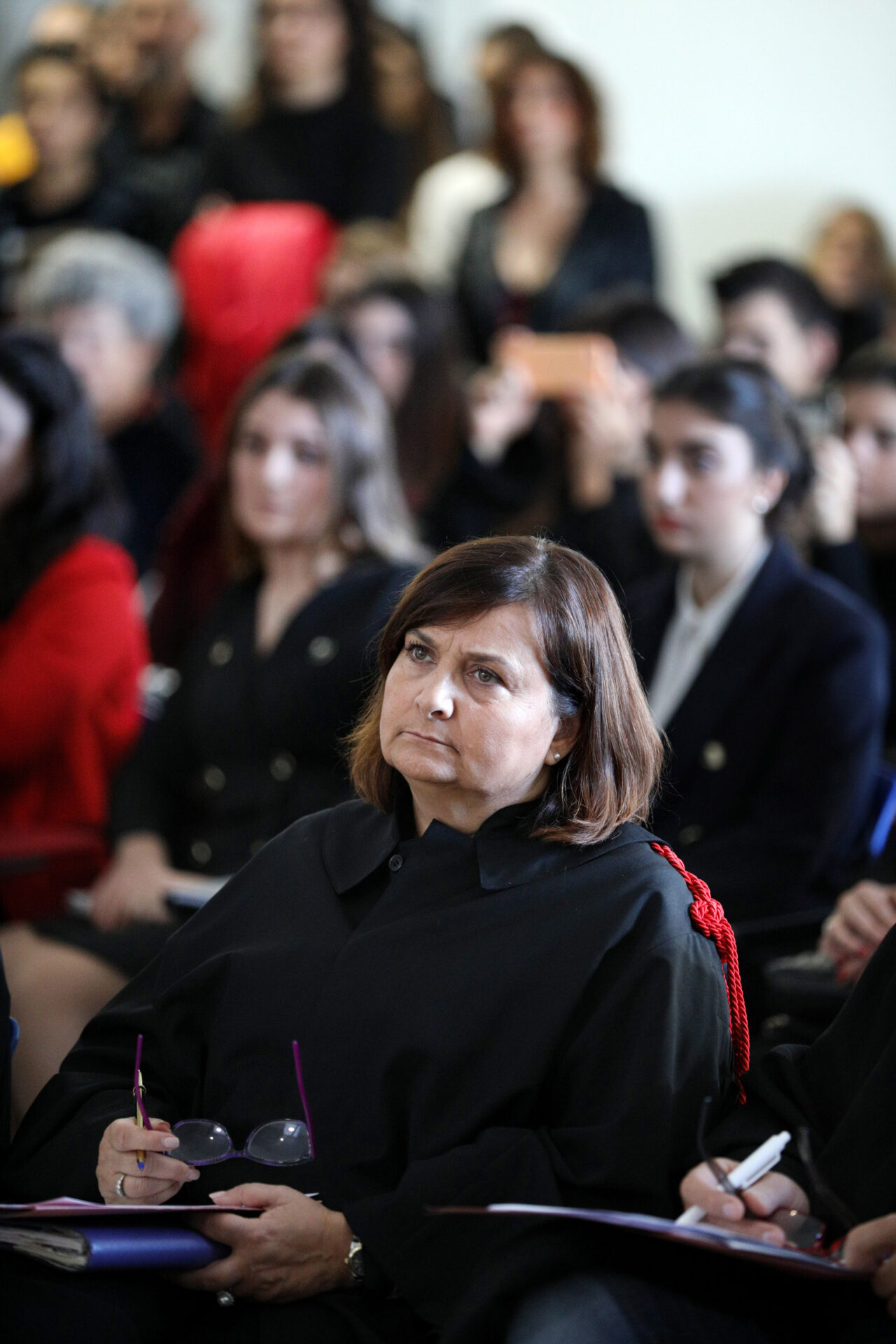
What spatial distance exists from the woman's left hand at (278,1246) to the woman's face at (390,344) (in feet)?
8.22

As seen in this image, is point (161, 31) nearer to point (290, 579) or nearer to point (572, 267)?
point (572, 267)

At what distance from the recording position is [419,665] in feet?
4.83

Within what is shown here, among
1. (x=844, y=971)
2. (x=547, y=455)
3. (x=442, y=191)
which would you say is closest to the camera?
(x=844, y=971)

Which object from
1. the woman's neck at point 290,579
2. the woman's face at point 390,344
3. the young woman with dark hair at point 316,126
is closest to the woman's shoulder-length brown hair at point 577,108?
the young woman with dark hair at point 316,126

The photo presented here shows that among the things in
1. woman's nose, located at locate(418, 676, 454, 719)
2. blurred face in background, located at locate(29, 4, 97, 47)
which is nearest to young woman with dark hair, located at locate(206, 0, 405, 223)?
blurred face in background, located at locate(29, 4, 97, 47)

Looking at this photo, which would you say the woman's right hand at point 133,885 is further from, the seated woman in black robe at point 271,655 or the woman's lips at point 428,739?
the woman's lips at point 428,739

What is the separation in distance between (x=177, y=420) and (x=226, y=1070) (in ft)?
8.68

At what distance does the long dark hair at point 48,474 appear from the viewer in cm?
273

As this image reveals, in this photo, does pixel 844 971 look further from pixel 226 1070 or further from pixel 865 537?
pixel 865 537

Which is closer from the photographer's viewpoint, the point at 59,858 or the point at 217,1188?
the point at 217,1188

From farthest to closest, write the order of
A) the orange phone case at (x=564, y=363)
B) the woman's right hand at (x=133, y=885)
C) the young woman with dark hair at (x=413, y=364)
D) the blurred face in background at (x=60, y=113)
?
the blurred face in background at (x=60, y=113)
the young woman with dark hair at (x=413, y=364)
the orange phone case at (x=564, y=363)
the woman's right hand at (x=133, y=885)

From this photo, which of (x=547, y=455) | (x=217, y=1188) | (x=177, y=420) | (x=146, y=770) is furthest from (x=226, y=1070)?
(x=177, y=420)

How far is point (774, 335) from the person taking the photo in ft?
11.9

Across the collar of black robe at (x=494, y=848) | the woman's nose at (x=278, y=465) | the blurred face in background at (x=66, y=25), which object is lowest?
the collar of black robe at (x=494, y=848)
